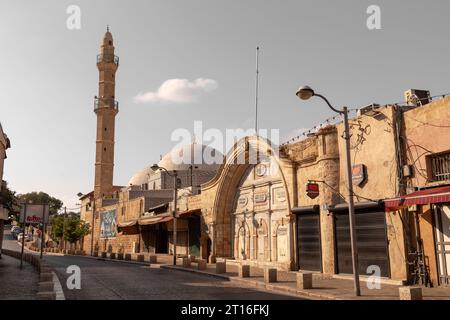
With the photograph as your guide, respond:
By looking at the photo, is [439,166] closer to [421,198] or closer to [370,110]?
[421,198]

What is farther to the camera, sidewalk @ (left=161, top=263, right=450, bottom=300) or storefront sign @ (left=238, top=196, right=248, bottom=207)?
storefront sign @ (left=238, top=196, right=248, bottom=207)

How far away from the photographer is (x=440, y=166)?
14.6 m

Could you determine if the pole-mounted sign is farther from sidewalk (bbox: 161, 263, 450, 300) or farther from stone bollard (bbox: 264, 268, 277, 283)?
stone bollard (bbox: 264, 268, 277, 283)

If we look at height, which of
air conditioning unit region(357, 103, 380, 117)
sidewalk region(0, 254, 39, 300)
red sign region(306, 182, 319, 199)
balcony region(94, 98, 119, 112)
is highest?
balcony region(94, 98, 119, 112)

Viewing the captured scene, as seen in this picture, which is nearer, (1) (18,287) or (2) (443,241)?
(2) (443,241)

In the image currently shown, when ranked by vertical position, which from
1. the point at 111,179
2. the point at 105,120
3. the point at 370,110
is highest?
the point at 105,120

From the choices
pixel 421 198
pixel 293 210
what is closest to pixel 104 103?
pixel 293 210

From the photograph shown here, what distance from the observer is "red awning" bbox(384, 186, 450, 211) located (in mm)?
12773

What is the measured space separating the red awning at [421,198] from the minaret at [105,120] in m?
46.8

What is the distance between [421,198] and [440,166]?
1.96m

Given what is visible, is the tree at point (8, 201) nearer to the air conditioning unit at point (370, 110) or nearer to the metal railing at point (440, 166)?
the air conditioning unit at point (370, 110)

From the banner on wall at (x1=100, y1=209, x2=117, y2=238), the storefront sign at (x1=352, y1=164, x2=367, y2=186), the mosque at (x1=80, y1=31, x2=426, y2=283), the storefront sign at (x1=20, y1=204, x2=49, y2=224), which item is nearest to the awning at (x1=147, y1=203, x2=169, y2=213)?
the mosque at (x1=80, y1=31, x2=426, y2=283)

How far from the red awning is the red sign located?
3904 mm
